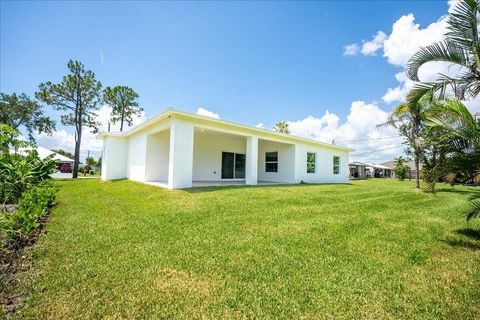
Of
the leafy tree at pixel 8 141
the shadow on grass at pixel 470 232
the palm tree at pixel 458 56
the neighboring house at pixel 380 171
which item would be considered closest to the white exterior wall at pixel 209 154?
the leafy tree at pixel 8 141

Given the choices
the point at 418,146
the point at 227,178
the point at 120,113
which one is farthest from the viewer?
the point at 120,113

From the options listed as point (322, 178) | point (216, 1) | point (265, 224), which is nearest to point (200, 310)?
point (265, 224)

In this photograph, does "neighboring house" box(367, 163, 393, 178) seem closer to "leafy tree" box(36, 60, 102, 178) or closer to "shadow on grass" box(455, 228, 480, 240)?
"shadow on grass" box(455, 228, 480, 240)

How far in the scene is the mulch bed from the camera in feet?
7.83

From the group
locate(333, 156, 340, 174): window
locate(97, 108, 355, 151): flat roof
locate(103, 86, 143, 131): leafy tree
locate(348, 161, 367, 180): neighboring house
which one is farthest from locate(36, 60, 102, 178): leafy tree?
locate(348, 161, 367, 180): neighboring house

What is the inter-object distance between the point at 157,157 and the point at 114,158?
512cm

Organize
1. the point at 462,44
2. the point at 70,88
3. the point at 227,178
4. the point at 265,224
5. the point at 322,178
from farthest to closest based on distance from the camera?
1. the point at 70,88
2. the point at 322,178
3. the point at 227,178
4. the point at 265,224
5. the point at 462,44

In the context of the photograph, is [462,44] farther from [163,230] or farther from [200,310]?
[163,230]

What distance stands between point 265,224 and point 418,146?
1546 centimetres

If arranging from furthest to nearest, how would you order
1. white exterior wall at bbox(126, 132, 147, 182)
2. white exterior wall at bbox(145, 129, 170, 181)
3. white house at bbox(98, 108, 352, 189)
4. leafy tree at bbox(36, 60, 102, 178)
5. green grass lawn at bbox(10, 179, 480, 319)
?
leafy tree at bbox(36, 60, 102, 178) → white exterior wall at bbox(126, 132, 147, 182) → white exterior wall at bbox(145, 129, 170, 181) → white house at bbox(98, 108, 352, 189) → green grass lawn at bbox(10, 179, 480, 319)

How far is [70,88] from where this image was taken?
76.3ft

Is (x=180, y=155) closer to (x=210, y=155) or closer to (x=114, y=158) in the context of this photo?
(x=210, y=155)

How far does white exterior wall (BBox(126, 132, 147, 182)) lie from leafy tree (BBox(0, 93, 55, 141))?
18562mm

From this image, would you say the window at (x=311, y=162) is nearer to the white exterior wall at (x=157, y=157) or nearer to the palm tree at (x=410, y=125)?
the palm tree at (x=410, y=125)
